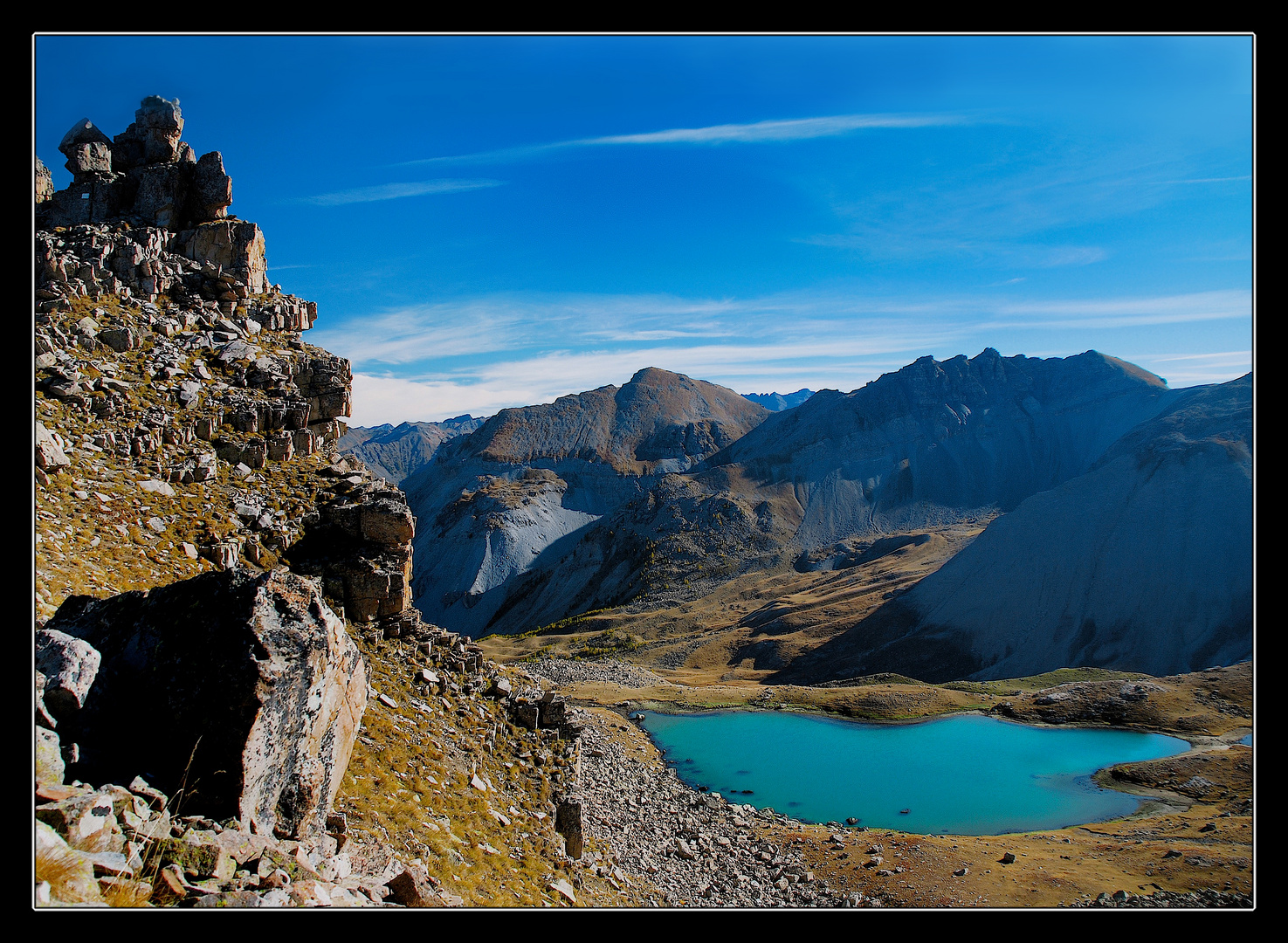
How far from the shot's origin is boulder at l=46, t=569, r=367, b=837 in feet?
25.8

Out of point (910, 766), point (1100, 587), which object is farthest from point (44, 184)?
point (1100, 587)

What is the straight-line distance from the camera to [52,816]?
601 centimetres

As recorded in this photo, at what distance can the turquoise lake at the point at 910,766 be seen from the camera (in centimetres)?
4416

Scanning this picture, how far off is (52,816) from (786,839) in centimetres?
3493

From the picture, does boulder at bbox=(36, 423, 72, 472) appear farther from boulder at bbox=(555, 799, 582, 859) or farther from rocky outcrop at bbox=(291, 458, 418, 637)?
boulder at bbox=(555, 799, 582, 859)

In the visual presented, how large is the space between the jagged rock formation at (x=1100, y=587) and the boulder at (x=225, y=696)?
85253 millimetres

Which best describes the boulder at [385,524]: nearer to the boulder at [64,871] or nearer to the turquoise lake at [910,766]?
the boulder at [64,871]

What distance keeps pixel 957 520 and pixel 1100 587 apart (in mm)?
74323

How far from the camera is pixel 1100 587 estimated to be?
8788 cm

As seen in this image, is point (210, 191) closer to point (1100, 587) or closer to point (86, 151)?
point (86, 151)

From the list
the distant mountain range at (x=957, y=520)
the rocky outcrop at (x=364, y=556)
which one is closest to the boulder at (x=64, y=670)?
the rocky outcrop at (x=364, y=556)

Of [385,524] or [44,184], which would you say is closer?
[385,524]

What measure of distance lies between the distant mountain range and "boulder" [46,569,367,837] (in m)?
85.0
